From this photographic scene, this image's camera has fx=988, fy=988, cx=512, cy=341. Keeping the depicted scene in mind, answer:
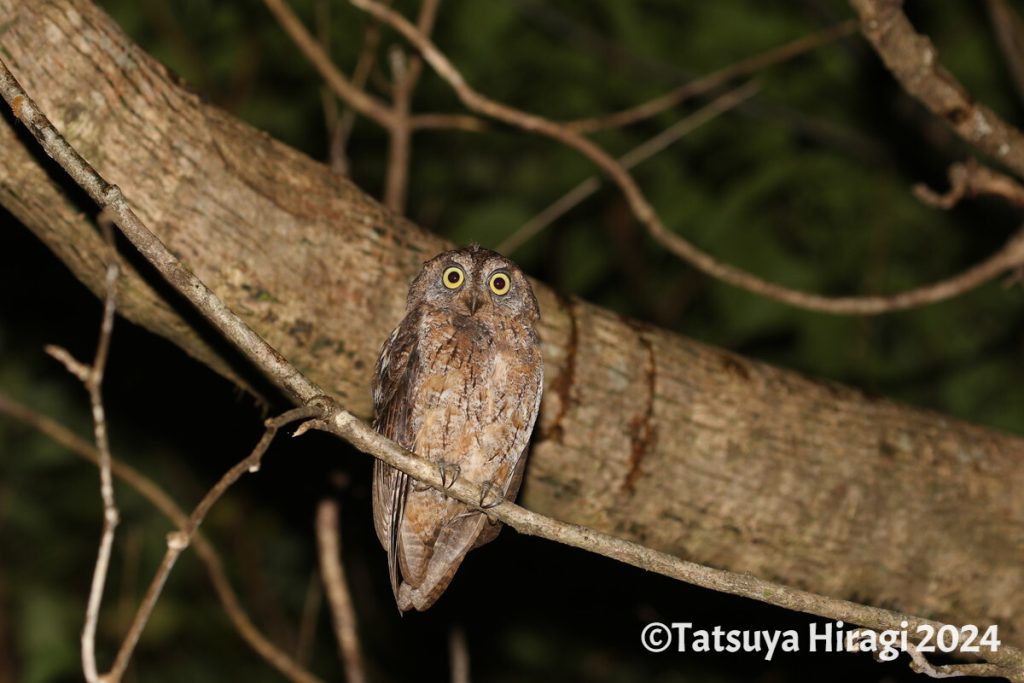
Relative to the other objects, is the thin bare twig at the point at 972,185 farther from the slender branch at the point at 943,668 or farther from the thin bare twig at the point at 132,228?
the thin bare twig at the point at 132,228

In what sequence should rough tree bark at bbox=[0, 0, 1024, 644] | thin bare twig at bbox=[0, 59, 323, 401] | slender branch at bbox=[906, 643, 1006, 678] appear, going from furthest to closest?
rough tree bark at bbox=[0, 0, 1024, 644]
slender branch at bbox=[906, 643, 1006, 678]
thin bare twig at bbox=[0, 59, 323, 401]

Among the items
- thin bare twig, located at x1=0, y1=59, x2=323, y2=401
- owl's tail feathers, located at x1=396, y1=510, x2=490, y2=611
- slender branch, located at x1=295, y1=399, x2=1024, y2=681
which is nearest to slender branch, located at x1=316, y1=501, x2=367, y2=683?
owl's tail feathers, located at x1=396, y1=510, x2=490, y2=611

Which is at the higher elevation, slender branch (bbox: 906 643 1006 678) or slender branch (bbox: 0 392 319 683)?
slender branch (bbox: 0 392 319 683)

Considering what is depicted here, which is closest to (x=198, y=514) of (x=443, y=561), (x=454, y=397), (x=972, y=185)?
(x=454, y=397)

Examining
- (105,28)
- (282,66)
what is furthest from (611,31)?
(105,28)

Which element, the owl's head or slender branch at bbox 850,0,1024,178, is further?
slender branch at bbox 850,0,1024,178

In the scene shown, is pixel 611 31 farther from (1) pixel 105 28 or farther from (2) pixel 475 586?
(1) pixel 105 28

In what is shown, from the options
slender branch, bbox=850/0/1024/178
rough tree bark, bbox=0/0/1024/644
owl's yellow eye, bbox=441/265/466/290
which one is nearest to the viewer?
rough tree bark, bbox=0/0/1024/644

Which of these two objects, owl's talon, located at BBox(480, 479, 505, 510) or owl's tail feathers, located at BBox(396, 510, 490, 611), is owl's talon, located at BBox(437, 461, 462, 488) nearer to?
owl's talon, located at BBox(480, 479, 505, 510)
